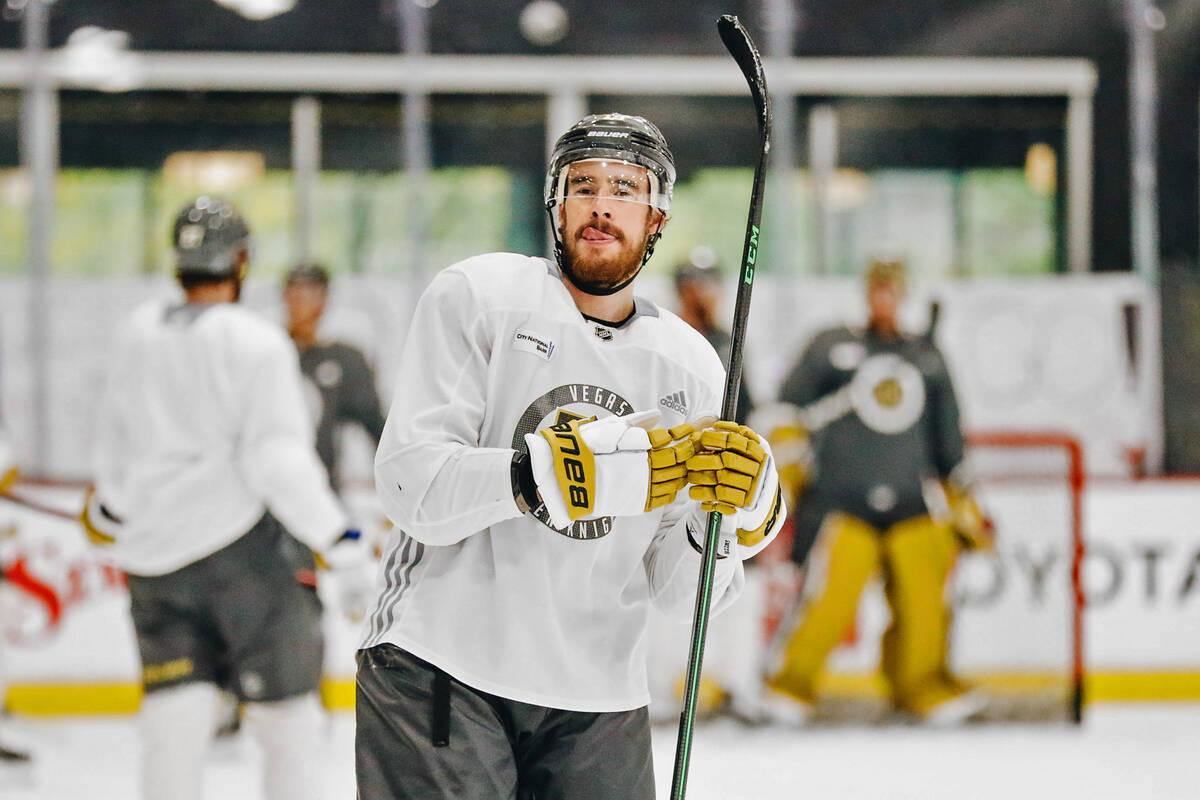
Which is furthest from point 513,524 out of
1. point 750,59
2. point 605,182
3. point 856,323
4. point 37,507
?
point 856,323

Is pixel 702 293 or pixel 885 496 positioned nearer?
pixel 702 293

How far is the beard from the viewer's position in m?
1.52

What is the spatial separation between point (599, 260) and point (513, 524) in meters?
0.31

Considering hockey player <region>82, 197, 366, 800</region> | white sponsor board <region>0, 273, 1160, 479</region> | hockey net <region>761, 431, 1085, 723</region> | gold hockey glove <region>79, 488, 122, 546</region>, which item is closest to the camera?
hockey player <region>82, 197, 366, 800</region>

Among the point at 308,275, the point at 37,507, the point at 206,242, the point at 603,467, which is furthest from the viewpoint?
the point at 308,275

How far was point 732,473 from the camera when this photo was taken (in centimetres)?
140

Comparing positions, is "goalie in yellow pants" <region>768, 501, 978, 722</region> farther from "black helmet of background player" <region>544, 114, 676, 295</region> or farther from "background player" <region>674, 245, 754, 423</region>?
"black helmet of background player" <region>544, 114, 676, 295</region>

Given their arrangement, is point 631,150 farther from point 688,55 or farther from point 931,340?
point 688,55

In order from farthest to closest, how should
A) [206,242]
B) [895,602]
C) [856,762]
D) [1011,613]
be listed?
[1011,613], [895,602], [856,762], [206,242]

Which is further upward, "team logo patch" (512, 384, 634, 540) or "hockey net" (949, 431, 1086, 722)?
"team logo patch" (512, 384, 634, 540)

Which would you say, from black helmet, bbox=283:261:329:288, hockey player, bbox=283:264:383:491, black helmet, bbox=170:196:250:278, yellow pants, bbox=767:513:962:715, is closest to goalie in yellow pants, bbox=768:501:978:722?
yellow pants, bbox=767:513:962:715

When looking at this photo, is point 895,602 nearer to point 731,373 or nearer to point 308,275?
point 308,275

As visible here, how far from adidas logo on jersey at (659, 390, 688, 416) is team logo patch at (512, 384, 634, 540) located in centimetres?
7

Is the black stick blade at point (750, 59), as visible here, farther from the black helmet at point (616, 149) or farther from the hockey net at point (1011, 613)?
the hockey net at point (1011, 613)
